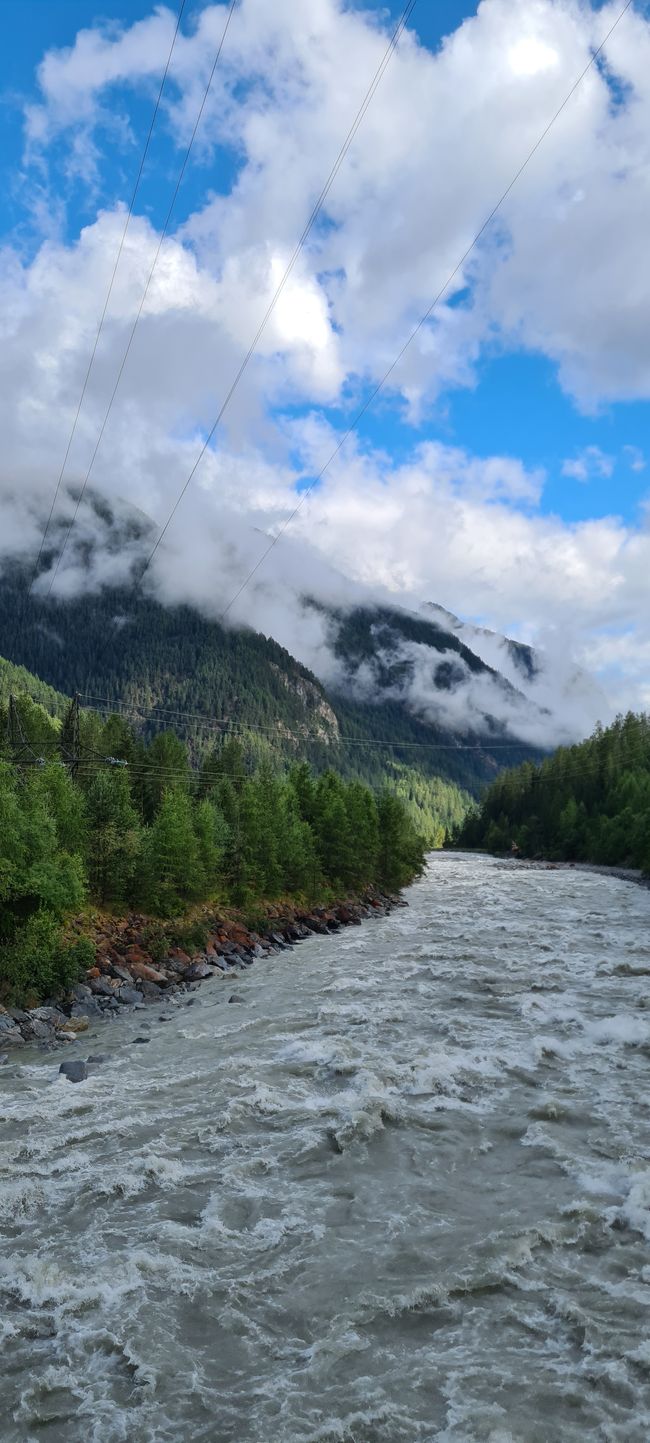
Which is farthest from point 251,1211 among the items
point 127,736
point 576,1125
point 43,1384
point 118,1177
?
point 127,736

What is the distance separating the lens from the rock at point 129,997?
27938 millimetres

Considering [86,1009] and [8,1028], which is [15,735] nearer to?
[86,1009]

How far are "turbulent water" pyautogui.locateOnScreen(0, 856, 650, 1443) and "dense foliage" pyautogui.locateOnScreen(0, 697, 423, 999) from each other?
661 centimetres

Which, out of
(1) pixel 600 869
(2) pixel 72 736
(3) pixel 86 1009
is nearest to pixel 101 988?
(3) pixel 86 1009

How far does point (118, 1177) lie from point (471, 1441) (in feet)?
24.9

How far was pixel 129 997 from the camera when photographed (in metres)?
28.2

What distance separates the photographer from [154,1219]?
11.7 meters

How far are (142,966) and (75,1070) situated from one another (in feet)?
43.6

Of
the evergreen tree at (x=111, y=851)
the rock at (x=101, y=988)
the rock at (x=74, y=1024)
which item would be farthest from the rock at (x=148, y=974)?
the rock at (x=74, y=1024)

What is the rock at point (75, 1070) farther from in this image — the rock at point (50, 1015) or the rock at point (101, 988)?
the rock at point (101, 988)

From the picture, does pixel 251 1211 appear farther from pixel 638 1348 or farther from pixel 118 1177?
pixel 638 1348

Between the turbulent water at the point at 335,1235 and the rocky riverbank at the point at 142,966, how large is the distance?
2501mm

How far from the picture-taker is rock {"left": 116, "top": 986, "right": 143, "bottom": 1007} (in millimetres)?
27938

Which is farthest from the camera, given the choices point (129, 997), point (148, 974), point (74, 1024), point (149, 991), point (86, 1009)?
point (148, 974)
